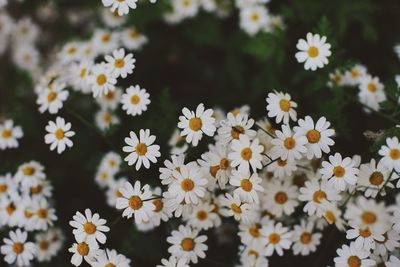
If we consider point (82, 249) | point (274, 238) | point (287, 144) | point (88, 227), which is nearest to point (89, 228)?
point (88, 227)

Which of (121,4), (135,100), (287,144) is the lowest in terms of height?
(287,144)

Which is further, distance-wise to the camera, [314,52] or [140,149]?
[314,52]

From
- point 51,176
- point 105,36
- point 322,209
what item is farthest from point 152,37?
point 322,209

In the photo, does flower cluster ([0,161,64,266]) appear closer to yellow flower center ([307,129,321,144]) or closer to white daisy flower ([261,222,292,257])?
white daisy flower ([261,222,292,257])

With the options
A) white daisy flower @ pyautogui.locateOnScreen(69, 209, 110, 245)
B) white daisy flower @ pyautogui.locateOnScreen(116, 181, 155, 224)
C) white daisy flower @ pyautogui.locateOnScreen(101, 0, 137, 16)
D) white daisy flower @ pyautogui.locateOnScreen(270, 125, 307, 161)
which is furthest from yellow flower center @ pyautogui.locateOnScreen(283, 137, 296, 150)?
white daisy flower @ pyautogui.locateOnScreen(101, 0, 137, 16)

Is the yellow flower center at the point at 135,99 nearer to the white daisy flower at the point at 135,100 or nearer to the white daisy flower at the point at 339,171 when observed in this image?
the white daisy flower at the point at 135,100

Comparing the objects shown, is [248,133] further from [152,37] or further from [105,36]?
[152,37]

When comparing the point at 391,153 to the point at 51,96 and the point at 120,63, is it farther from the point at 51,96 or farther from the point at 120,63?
the point at 51,96
